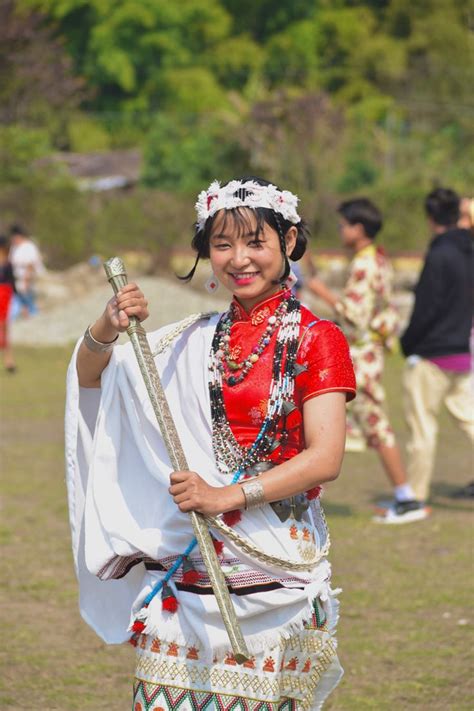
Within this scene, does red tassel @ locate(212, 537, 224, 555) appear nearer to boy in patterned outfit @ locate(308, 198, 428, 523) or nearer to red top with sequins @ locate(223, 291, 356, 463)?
red top with sequins @ locate(223, 291, 356, 463)

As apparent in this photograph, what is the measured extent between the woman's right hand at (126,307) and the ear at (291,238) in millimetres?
417

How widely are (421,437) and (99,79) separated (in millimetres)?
53302

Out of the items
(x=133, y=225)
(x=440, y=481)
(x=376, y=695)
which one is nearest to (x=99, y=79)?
(x=133, y=225)

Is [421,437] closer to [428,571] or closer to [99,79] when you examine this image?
[428,571]

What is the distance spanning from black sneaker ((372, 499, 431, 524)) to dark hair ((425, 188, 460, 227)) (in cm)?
179

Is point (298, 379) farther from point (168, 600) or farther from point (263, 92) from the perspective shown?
point (263, 92)

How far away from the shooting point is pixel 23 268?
78.3 ft

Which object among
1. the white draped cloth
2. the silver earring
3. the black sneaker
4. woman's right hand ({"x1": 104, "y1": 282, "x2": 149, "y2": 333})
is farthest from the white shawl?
the black sneaker

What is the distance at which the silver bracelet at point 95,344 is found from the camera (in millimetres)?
3707

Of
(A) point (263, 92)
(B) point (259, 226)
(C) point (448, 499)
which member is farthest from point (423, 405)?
(A) point (263, 92)

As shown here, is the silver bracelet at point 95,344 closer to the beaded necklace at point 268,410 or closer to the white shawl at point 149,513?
the white shawl at point 149,513

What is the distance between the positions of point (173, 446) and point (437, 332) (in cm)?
556

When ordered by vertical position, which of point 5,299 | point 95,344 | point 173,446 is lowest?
point 173,446

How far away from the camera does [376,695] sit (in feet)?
17.8
